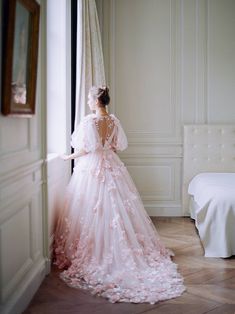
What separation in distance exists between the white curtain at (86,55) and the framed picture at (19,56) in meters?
1.76

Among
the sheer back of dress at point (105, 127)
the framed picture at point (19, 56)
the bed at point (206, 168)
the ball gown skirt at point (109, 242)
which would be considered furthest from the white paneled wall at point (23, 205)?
the bed at point (206, 168)

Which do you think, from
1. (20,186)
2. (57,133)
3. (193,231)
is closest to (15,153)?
(20,186)

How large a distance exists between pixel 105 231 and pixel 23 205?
1.04m

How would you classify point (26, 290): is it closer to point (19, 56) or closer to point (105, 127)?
point (19, 56)

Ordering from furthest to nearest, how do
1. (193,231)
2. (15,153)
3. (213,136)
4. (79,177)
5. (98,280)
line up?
(213,136) → (193,231) → (79,177) → (98,280) → (15,153)

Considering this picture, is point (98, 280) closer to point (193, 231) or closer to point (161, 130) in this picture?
point (193, 231)

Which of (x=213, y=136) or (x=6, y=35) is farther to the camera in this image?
(x=213, y=136)

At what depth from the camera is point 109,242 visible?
379cm

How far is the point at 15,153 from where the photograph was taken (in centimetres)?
279

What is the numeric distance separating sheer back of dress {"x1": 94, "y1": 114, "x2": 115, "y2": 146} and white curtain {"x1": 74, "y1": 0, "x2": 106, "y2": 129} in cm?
54

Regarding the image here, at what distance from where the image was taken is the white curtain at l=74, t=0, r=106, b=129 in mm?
4750

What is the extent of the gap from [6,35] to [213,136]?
3793 mm

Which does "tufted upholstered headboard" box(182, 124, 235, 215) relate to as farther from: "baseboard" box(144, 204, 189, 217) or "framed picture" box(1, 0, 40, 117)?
"framed picture" box(1, 0, 40, 117)

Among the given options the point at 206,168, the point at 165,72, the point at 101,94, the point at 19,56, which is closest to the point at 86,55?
the point at 101,94
